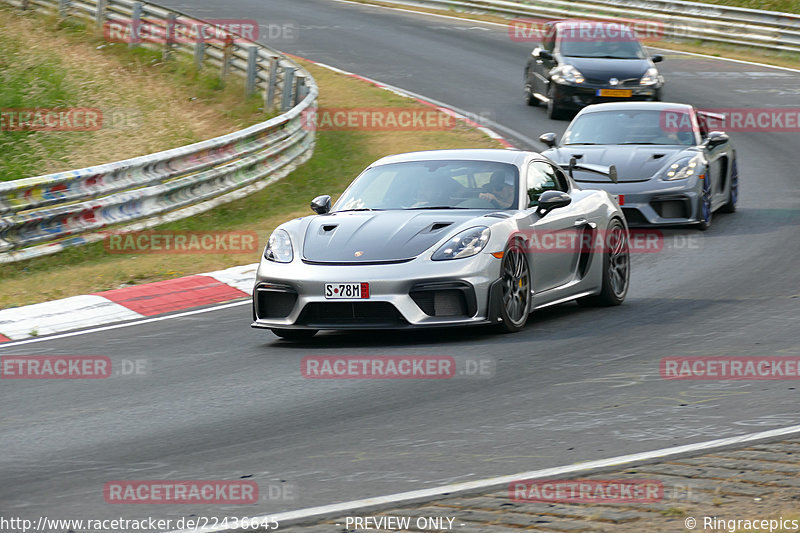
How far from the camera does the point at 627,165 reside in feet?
50.0

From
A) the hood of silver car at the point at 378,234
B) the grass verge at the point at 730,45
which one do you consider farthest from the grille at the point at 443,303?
the grass verge at the point at 730,45

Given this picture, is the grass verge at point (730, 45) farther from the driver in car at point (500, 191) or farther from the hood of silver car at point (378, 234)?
the hood of silver car at point (378, 234)

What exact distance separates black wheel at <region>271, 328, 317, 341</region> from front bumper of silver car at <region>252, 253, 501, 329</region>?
0.93 ft

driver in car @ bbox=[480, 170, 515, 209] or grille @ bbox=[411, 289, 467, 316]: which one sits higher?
driver in car @ bbox=[480, 170, 515, 209]

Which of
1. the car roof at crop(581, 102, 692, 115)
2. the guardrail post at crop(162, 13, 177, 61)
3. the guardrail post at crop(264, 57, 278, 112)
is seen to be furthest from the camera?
the guardrail post at crop(162, 13, 177, 61)

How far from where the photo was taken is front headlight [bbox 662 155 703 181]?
15.1 m

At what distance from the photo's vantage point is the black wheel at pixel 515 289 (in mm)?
9453

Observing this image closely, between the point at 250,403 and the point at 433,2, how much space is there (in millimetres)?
34075

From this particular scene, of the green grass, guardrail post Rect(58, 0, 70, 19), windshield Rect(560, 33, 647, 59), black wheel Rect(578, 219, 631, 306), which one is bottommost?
the green grass

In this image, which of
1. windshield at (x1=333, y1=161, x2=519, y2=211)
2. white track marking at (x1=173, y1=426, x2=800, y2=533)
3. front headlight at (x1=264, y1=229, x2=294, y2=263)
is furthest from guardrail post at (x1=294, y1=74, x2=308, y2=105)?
white track marking at (x1=173, y1=426, x2=800, y2=533)

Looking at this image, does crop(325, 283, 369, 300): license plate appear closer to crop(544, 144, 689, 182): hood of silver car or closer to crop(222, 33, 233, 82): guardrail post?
crop(544, 144, 689, 182): hood of silver car

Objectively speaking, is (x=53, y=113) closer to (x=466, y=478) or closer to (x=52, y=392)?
(x=52, y=392)

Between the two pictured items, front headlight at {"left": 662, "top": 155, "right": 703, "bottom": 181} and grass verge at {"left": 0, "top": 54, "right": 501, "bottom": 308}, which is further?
front headlight at {"left": 662, "top": 155, "right": 703, "bottom": 181}

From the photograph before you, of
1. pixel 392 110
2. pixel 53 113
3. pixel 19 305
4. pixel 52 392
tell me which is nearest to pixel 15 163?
pixel 53 113
